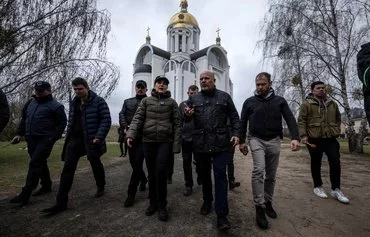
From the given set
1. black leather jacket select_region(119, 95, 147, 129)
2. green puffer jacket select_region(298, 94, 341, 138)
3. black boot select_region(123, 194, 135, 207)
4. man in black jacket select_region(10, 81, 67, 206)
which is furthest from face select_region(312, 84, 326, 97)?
man in black jacket select_region(10, 81, 67, 206)

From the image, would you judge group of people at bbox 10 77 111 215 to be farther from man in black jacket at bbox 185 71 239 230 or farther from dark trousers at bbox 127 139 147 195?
man in black jacket at bbox 185 71 239 230

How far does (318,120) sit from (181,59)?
4791 cm

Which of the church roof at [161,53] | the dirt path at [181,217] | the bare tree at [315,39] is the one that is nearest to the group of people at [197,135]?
the dirt path at [181,217]

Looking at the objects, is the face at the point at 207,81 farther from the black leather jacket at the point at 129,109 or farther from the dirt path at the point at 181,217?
the black leather jacket at the point at 129,109

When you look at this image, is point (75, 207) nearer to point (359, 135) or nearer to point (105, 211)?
point (105, 211)

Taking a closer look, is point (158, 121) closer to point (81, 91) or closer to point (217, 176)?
point (217, 176)

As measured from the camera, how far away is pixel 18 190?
5438mm

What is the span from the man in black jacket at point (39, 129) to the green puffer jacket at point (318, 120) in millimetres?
4219

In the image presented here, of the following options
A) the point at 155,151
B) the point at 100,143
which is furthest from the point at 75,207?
the point at 155,151

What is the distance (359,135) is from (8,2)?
1742 centimetres

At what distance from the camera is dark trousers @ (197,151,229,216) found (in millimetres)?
3352

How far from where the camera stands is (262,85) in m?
3.89

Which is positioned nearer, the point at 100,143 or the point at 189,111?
the point at 189,111

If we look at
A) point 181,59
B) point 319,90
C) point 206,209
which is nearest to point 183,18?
point 181,59
